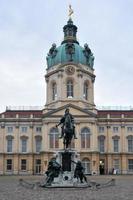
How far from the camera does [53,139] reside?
7650 centimetres

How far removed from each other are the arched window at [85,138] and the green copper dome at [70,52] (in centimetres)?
1357

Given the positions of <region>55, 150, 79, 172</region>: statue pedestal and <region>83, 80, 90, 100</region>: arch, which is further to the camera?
<region>83, 80, 90, 100</region>: arch

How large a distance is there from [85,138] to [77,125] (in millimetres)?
2820

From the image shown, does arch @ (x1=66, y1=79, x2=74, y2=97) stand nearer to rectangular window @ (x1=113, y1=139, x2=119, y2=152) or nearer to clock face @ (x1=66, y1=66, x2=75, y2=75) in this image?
clock face @ (x1=66, y1=66, x2=75, y2=75)

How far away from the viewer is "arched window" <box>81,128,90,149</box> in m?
76.6

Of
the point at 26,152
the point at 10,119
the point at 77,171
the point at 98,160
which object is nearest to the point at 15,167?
the point at 26,152

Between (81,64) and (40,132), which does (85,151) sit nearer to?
(40,132)

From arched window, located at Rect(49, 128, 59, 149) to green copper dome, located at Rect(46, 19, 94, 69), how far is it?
13.7 m

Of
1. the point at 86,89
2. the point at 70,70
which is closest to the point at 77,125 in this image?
the point at 86,89

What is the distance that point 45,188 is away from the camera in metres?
30.0

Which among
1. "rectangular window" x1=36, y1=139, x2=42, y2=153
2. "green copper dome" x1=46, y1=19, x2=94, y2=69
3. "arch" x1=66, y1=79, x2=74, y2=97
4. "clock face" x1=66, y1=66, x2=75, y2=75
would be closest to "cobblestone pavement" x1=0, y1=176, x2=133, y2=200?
"rectangular window" x1=36, y1=139, x2=42, y2=153

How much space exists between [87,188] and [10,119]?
52.7 meters

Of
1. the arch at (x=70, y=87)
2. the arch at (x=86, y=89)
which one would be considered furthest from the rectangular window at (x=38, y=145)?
the arch at (x=86, y=89)

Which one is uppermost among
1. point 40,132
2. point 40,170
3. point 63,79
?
point 63,79
